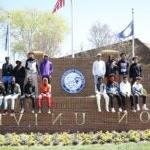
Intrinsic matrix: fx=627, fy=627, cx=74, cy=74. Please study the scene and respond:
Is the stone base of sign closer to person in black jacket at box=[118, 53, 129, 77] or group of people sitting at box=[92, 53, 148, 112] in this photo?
group of people sitting at box=[92, 53, 148, 112]

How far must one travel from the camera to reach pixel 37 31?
5975 centimetres

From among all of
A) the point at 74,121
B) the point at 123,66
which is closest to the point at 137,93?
the point at 123,66

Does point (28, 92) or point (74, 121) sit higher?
point (28, 92)

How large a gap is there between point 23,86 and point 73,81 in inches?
233

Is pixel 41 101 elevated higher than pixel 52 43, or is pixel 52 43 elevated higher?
pixel 52 43

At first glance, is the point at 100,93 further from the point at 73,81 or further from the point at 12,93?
the point at 73,81

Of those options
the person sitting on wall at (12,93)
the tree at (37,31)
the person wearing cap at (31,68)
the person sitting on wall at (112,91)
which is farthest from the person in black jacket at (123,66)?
the tree at (37,31)

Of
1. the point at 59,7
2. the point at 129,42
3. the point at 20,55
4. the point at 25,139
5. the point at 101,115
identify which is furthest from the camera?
the point at 20,55

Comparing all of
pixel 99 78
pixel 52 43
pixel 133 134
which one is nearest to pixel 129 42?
pixel 52 43

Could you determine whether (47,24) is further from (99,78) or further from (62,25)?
(99,78)

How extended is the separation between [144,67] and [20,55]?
33.6 metres

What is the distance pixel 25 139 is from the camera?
60.8 feet

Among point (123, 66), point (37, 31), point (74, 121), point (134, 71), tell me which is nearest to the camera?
point (74, 121)

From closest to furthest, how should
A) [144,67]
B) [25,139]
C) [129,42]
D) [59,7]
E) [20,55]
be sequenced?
[25,139]
[144,67]
[59,7]
[129,42]
[20,55]
